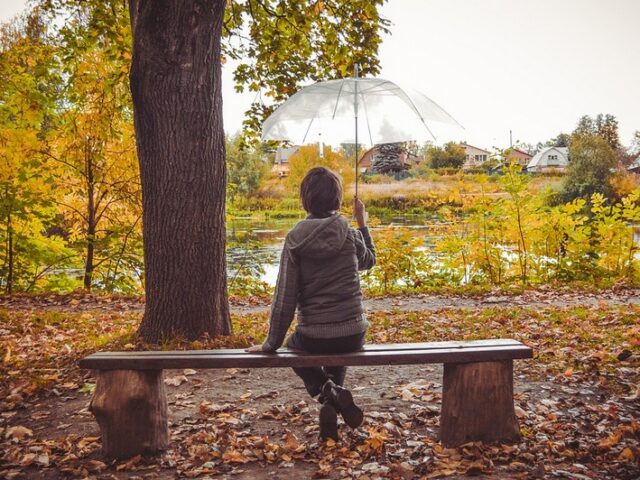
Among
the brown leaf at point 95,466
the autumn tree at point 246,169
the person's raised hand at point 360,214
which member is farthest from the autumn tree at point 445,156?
the brown leaf at point 95,466

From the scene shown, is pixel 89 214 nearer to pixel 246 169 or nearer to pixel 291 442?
pixel 291 442

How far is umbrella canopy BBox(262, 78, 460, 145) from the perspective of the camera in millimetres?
3871

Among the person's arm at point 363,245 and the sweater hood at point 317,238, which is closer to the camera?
the sweater hood at point 317,238

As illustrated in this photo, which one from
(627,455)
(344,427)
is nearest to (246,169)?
(344,427)

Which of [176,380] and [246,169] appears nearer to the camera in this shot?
[176,380]

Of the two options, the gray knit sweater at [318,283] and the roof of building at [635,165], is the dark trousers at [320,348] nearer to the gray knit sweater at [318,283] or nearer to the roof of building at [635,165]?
the gray knit sweater at [318,283]

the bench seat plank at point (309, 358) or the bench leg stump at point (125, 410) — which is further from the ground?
the bench seat plank at point (309, 358)

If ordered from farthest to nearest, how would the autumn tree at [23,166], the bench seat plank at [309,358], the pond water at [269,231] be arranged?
1. the pond water at [269,231]
2. the autumn tree at [23,166]
3. the bench seat plank at [309,358]

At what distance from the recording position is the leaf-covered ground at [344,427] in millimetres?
2934

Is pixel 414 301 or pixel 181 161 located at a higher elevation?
pixel 181 161

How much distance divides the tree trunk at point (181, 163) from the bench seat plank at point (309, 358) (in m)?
1.68

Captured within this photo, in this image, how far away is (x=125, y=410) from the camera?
311 centimetres

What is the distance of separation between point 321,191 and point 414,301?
5.68m

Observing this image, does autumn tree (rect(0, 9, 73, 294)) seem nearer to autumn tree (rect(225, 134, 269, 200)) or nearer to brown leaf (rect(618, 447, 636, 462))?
brown leaf (rect(618, 447, 636, 462))
